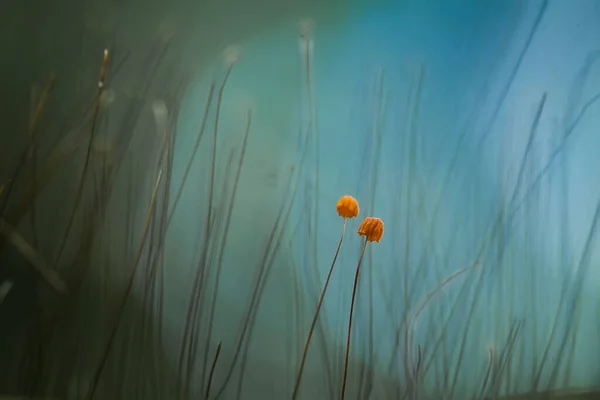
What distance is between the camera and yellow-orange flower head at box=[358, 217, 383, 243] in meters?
0.95

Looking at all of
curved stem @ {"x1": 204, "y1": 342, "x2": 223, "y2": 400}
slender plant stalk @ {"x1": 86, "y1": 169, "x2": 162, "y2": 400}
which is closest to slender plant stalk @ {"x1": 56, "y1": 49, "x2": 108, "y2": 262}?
slender plant stalk @ {"x1": 86, "y1": 169, "x2": 162, "y2": 400}

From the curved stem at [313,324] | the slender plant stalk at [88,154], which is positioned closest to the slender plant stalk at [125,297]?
the slender plant stalk at [88,154]

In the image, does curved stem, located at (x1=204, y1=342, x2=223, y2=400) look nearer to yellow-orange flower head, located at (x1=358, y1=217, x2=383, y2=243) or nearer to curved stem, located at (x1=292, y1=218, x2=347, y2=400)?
curved stem, located at (x1=292, y1=218, x2=347, y2=400)

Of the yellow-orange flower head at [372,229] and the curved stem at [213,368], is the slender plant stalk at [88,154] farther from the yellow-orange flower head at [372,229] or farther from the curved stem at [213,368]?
the yellow-orange flower head at [372,229]

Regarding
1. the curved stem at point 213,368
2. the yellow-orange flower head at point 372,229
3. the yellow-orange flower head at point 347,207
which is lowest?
the curved stem at point 213,368

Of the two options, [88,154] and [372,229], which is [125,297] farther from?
[372,229]

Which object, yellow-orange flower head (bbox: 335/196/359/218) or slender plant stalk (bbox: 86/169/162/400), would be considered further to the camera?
yellow-orange flower head (bbox: 335/196/359/218)

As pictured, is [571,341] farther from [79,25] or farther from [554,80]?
[79,25]

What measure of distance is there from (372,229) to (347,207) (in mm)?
56

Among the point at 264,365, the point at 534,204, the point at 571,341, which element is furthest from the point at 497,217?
the point at 264,365

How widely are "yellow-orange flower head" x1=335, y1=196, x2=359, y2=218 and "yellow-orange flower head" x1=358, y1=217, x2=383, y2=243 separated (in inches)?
1.0

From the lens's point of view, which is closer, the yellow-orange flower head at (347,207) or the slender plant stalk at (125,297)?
the slender plant stalk at (125,297)

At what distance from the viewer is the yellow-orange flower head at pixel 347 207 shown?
97 centimetres

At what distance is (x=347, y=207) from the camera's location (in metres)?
0.97
